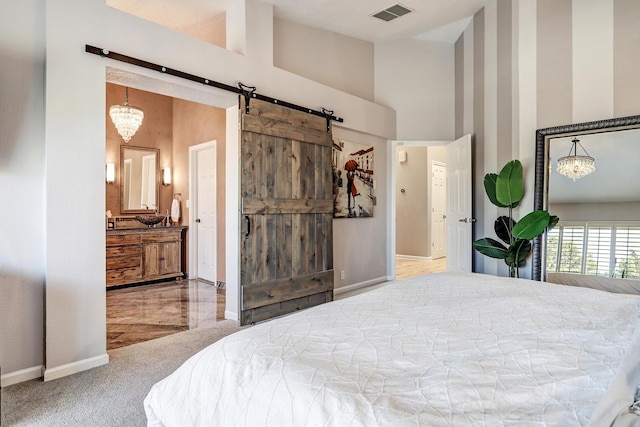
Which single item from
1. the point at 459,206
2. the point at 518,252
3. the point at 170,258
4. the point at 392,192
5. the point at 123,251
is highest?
the point at 392,192

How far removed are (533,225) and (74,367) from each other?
3953 mm

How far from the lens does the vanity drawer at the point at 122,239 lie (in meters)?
4.69

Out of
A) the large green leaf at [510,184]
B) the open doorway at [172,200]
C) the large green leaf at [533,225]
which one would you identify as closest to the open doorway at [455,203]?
the large green leaf at [510,184]

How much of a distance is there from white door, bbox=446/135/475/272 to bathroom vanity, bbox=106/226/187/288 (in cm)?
396

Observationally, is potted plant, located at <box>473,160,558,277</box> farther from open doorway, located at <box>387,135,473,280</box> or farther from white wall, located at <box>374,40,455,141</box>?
white wall, located at <box>374,40,455,141</box>

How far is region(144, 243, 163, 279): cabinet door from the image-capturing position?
5047 mm

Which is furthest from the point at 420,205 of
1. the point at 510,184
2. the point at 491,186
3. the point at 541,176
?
the point at 541,176

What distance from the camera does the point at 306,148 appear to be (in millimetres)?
3811

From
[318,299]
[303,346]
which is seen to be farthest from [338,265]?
[303,346]

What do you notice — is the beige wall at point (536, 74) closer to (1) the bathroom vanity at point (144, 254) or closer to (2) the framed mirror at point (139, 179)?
(1) the bathroom vanity at point (144, 254)

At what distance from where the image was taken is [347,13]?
4.19 m

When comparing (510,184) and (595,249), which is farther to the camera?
(510,184)

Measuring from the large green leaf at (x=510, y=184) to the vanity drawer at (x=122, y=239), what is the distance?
15.1 feet

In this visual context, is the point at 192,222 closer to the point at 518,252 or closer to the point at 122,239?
the point at 122,239
